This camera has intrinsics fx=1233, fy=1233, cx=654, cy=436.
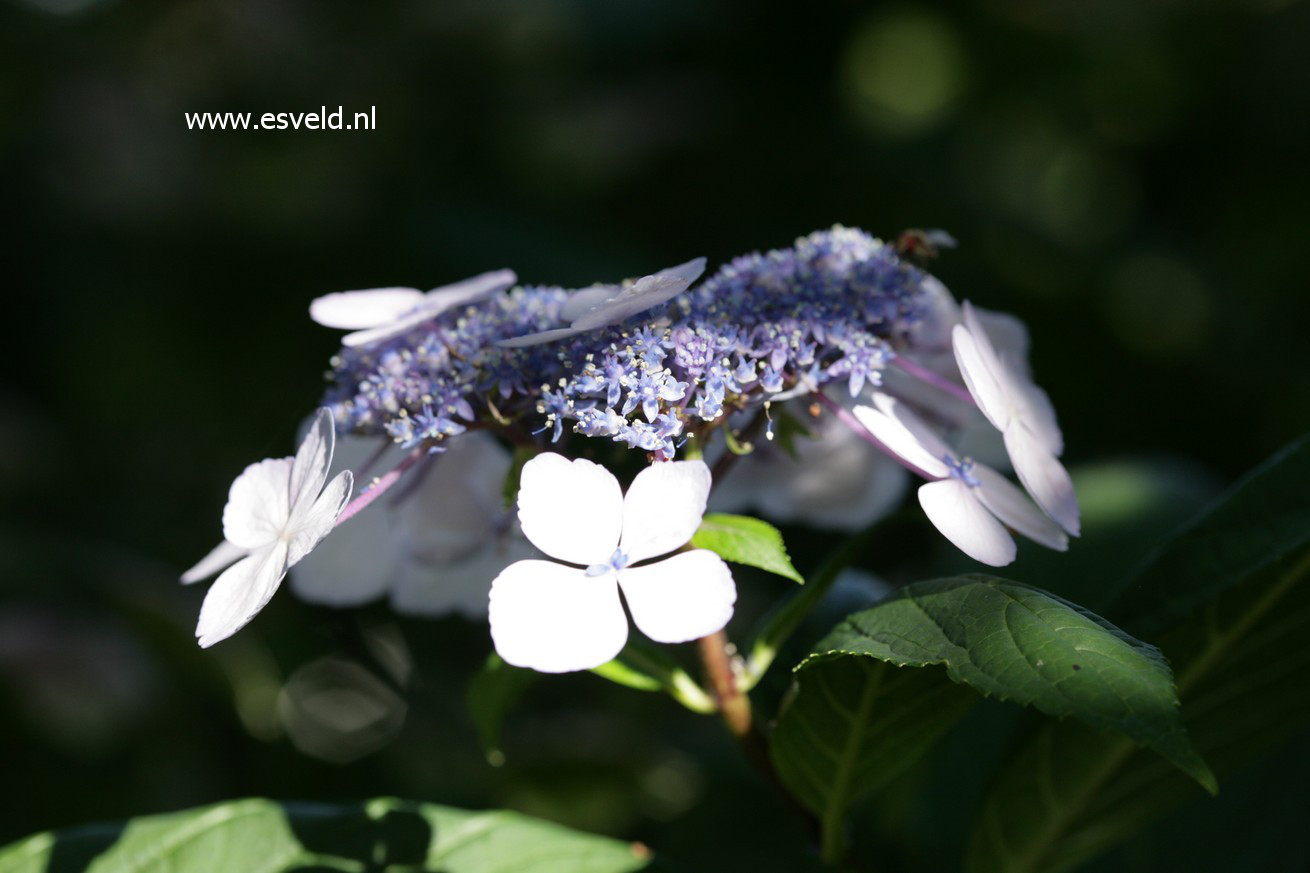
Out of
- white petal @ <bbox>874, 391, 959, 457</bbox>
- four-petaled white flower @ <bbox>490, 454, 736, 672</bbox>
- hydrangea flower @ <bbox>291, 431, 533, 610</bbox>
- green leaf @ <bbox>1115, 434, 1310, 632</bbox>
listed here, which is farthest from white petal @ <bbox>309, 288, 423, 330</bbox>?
green leaf @ <bbox>1115, 434, 1310, 632</bbox>

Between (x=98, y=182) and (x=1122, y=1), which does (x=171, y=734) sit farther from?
(x=1122, y=1)

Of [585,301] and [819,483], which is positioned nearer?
[585,301]

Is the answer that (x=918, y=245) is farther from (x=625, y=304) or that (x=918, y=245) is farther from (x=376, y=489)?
(x=376, y=489)

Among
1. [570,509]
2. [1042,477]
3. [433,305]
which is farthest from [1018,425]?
[433,305]

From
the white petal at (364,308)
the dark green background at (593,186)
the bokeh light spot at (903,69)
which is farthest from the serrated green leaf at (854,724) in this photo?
the bokeh light spot at (903,69)

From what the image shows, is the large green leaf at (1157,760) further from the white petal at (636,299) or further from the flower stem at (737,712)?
the white petal at (636,299)

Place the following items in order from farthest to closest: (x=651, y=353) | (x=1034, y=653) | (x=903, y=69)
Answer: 1. (x=903, y=69)
2. (x=651, y=353)
3. (x=1034, y=653)

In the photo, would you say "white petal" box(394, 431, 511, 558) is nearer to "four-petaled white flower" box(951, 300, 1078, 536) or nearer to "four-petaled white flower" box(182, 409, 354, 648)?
"four-petaled white flower" box(182, 409, 354, 648)
